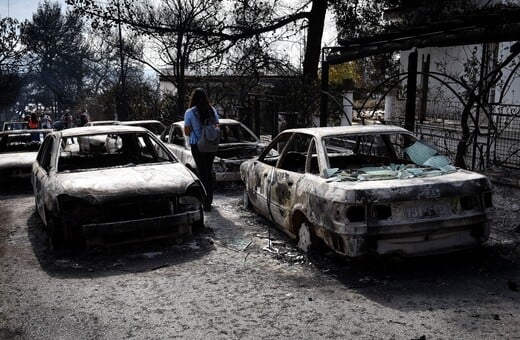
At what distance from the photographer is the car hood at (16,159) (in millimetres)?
11203

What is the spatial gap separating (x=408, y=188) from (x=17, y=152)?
10.2m

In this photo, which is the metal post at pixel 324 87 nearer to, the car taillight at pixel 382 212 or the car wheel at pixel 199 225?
the car wheel at pixel 199 225

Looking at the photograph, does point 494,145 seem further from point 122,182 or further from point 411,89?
point 122,182

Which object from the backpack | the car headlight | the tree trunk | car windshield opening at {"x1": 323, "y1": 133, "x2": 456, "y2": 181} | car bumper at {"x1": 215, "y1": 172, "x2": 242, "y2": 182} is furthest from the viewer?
the tree trunk

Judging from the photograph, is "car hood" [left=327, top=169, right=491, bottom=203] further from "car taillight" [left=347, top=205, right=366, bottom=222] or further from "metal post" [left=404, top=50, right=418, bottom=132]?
"metal post" [left=404, top=50, right=418, bottom=132]

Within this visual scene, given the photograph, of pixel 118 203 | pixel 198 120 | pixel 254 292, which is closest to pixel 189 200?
pixel 118 203

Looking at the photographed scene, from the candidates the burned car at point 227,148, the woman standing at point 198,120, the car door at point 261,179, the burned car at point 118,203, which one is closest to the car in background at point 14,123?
the burned car at point 227,148

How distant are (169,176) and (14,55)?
34564 millimetres

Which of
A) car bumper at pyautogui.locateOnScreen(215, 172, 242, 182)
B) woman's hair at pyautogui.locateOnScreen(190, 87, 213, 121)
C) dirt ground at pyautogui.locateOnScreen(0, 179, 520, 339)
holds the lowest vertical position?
dirt ground at pyautogui.locateOnScreen(0, 179, 520, 339)

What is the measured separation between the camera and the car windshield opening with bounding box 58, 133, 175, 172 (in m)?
8.02

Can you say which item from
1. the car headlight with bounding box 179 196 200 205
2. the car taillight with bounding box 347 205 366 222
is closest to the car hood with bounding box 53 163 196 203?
the car headlight with bounding box 179 196 200 205

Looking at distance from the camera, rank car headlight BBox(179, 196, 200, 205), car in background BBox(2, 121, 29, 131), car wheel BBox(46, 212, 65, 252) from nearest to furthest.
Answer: car wheel BBox(46, 212, 65, 252), car headlight BBox(179, 196, 200, 205), car in background BBox(2, 121, 29, 131)

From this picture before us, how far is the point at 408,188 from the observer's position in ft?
16.3

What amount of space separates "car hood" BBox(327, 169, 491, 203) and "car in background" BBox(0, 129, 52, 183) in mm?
8260
